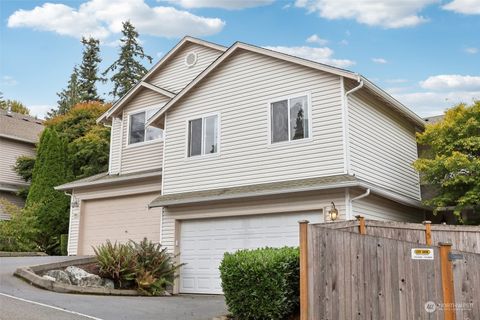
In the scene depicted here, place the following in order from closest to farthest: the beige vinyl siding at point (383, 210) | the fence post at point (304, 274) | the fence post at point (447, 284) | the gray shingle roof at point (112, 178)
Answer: the fence post at point (447, 284) → the fence post at point (304, 274) → the beige vinyl siding at point (383, 210) → the gray shingle roof at point (112, 178)

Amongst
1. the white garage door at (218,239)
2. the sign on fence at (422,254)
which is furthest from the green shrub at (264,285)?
the white garage door at (218,239)

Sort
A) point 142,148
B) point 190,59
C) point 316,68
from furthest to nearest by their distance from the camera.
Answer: point 190,59, point 142,148, point 316,68

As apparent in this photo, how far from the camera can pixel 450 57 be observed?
17156mm

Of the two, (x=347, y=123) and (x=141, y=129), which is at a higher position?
(x=141, y=129)

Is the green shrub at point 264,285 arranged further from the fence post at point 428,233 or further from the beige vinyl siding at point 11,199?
the beige vinyl siding at point 11,199

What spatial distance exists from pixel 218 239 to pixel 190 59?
8.25m

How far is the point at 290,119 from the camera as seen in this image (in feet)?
40.4

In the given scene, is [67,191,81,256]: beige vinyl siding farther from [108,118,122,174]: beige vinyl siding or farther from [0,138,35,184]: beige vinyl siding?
[0,138,35,184]: beige vinyl siding

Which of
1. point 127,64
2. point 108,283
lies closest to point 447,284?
point 108,283

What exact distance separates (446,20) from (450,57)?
140 cm

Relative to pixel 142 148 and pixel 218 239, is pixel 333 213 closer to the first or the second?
pixel 218 239

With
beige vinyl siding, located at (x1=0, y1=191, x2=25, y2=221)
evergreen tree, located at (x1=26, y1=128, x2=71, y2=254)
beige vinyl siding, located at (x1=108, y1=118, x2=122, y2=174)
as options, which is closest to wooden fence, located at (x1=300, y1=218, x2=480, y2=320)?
beige vinyl siding, located at (x1=108, y1=118, x2=122, y2=174)

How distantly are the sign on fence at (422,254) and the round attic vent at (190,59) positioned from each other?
1377 centimetres

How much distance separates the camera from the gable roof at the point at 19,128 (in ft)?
89.7
